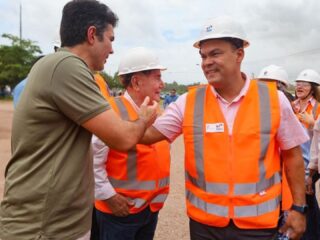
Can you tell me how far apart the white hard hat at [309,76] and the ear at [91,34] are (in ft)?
13.0

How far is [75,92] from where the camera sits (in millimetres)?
1882

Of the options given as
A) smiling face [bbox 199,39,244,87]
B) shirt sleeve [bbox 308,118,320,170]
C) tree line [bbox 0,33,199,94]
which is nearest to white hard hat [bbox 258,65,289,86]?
shirt sleeve [bbox 308,118,320,170]

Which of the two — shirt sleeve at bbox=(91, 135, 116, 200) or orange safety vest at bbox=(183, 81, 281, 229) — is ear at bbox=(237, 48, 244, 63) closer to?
orange safety vest at bbox=(183, 81, 281, 229)

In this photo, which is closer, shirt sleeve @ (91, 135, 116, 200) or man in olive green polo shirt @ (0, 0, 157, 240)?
man in olive green polo shirt @ (0, 0, 157, 240)

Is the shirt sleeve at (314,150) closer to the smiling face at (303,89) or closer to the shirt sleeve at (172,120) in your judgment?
the smiling face at (303,89)

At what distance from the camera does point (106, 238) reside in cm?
292


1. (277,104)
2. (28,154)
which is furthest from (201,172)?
(28,154)

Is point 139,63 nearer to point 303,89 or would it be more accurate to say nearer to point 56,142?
point 56,142

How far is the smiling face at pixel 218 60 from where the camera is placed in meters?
2.38

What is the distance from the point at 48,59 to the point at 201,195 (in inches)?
47.4

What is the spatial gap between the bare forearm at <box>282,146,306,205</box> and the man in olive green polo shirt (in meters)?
1.00

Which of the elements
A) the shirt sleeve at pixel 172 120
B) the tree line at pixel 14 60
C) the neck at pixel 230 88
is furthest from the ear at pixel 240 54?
the tree line at pixel 14 60

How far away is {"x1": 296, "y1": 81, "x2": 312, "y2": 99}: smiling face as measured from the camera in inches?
208

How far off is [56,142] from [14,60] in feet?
184
